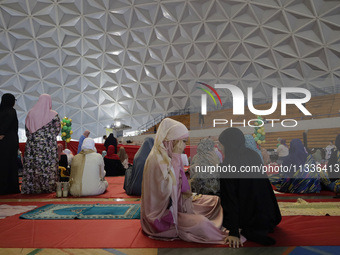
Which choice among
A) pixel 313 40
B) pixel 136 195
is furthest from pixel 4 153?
pixel 313 40

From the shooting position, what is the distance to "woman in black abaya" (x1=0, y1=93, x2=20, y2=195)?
5.72 meters

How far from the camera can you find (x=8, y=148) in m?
5.80

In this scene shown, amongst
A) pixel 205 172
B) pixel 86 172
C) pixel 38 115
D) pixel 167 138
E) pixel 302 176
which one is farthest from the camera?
pixel 38 115

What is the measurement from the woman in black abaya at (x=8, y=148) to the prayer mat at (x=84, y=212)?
1.99 m

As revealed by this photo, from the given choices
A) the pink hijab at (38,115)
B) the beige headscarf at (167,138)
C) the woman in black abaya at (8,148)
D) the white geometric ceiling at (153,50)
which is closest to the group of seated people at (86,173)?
the pink hijab at (38,115)

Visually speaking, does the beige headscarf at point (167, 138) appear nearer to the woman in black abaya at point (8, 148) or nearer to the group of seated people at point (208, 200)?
the group of seated people at point (208, 200)

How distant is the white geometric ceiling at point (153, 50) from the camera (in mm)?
16484

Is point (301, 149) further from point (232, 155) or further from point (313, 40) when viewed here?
point (313, 40)

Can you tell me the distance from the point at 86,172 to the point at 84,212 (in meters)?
1.53

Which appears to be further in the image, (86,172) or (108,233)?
(86,172)

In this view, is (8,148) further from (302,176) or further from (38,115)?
(302,176)

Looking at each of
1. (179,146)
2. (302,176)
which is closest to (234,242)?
(179,146)

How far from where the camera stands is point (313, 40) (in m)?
15.9

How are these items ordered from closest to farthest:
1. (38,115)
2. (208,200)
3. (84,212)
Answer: (208,200), (84,212), (38,115)
